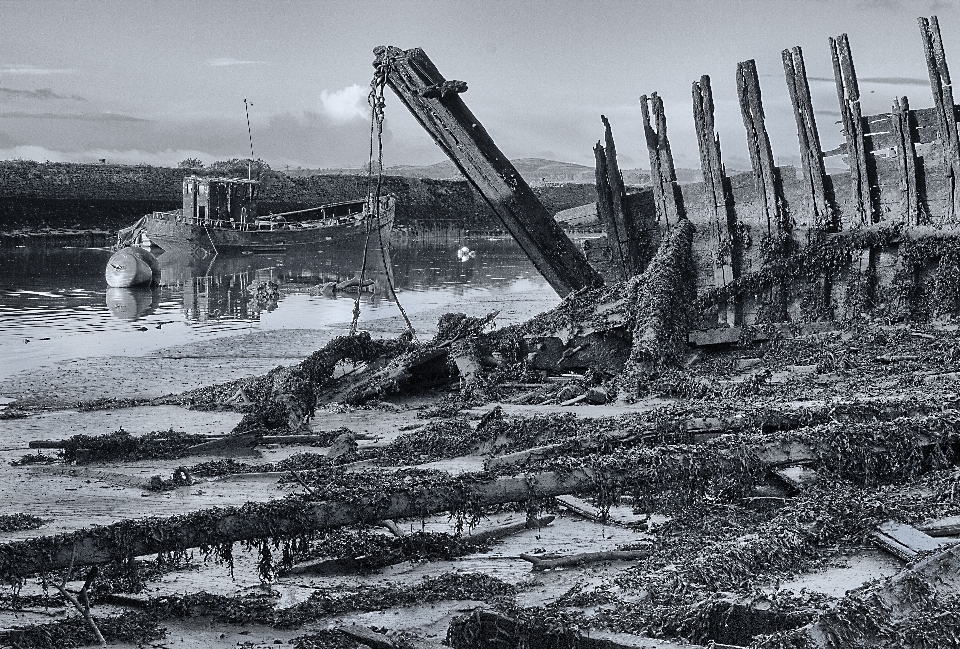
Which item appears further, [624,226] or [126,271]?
[126,271]

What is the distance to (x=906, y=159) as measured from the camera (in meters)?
12.0

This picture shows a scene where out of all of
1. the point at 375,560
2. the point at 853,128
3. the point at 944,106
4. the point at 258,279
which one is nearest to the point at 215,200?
the point at 258,279

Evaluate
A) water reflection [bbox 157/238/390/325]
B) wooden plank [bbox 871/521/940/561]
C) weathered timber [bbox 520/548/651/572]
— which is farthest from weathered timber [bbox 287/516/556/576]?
water reflection [bbox 157/238/390/325]

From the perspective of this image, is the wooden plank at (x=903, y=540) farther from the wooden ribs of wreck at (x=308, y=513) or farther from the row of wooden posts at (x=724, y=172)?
the row of wooden posts at (x=724, y=172)

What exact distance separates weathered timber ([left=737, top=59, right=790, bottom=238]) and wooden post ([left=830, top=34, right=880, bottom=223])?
96cm

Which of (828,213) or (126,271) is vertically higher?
(126,271)

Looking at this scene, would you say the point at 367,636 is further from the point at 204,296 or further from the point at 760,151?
the point at 204,296

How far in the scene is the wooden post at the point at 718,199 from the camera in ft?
44.4

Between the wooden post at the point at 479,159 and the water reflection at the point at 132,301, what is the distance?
39.7 feet

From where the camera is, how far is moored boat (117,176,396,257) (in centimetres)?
4394

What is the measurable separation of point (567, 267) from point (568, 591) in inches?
373

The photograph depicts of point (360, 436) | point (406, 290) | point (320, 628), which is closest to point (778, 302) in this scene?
point (360, 436)

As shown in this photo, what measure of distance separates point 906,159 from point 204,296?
21.7 meters

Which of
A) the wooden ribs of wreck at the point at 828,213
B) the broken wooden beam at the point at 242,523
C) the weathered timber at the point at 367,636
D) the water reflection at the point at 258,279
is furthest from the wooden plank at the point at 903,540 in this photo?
the water reflection at the point at 258,279
